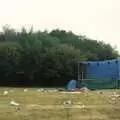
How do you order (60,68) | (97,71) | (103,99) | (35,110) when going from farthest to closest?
(60,68) < (97,71) < (103,99) < (35,110)

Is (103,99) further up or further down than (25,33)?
further down

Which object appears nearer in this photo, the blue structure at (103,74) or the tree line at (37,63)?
the blue structure at (103,74)

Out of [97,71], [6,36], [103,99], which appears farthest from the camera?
[6,36]

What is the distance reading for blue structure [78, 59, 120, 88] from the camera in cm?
4934

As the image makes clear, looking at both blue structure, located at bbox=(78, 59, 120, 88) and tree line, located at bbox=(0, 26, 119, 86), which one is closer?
blue structure, located at bbox=(78, 59, 120, 88)

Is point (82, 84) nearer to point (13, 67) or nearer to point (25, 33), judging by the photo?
point (13, 67)

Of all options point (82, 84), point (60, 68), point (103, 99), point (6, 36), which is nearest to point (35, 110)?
point (103, 99)

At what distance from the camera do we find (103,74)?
52.8 m

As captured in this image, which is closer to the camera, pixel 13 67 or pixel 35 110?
pixel 35 110

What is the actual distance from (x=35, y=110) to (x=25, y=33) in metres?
48.3

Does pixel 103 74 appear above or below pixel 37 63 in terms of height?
below

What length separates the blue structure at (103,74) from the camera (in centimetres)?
4934

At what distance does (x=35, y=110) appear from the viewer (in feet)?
70.5

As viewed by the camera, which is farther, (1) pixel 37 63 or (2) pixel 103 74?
(1) pixel 37 63
